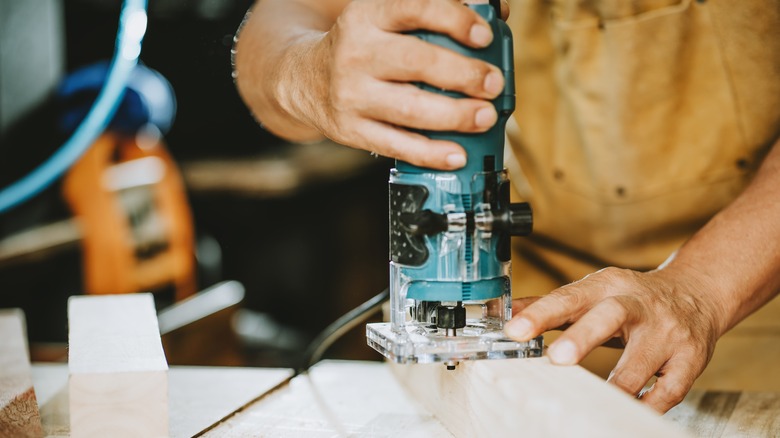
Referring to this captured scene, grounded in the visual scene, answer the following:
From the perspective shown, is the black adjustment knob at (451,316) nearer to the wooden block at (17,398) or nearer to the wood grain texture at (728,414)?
the wood grain texture at (728,414)

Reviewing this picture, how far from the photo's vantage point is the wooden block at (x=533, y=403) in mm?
702

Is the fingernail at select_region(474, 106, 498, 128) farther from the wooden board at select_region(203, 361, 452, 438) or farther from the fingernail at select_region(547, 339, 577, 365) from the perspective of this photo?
the wooden board at select_region(203, 361, 452, 438)

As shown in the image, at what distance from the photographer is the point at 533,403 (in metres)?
0.77

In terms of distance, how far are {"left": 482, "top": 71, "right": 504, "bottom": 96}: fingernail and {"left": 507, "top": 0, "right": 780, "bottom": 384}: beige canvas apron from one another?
0.67 metres

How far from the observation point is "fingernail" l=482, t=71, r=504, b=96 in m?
0.84

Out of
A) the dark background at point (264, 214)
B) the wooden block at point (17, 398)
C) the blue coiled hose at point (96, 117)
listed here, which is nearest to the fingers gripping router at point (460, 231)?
the wooden block at point (17, 398)

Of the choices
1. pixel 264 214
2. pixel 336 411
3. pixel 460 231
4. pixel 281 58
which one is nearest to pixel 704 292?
pixel 460 231

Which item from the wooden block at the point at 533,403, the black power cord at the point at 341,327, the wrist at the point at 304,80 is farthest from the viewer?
the black power cord at the point at 341,327

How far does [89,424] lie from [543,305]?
1.75ft

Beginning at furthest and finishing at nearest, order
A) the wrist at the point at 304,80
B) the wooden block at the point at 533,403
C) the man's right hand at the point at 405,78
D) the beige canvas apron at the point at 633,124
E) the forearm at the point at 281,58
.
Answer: the beige canvas apron at the point at 633,124
the forearm at the point at 281,58
the wrist at the point at 304,80
the man's right hand at the point at 405,78
the wooden block at the point at 533,403

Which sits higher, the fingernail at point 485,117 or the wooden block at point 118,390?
the fingernail at point 485,117

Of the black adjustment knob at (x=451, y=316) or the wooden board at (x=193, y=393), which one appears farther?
the wooden board at (x=193, y=393)

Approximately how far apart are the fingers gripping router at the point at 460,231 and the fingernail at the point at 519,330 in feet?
0.07

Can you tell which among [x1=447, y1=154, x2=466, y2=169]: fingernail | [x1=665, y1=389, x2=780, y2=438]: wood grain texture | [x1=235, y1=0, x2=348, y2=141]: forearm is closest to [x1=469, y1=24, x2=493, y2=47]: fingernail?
[x1=447, y1=154, x2=466, y2=169]: fingernail
